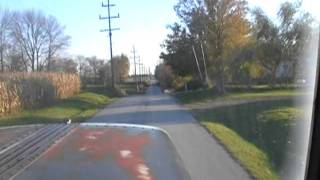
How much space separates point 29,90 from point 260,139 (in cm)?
2387

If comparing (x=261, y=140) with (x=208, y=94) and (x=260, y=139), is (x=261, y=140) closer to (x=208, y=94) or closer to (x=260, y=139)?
(x=260, y=139)

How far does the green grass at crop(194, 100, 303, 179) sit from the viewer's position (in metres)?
12.1

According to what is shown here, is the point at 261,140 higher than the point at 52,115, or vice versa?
the point at 261,140

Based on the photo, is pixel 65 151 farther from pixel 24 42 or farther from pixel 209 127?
pixel 24 42

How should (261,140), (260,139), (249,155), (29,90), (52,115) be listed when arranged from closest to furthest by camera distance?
(249,155) < (261,140) < (260,139) < (52,115) < (29,90)

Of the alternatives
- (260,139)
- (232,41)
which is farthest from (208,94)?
(260,139)

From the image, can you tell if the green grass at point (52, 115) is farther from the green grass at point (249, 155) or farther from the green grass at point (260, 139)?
the green grass at point (249, 155)

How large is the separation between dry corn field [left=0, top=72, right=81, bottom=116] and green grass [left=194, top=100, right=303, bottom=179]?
473 inches

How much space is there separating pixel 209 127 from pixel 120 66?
9845cm

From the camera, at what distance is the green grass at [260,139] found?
1206cm

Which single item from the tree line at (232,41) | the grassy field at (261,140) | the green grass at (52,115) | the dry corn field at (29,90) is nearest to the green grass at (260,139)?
the grassy field at (261,140)

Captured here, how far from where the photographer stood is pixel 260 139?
17.6 m

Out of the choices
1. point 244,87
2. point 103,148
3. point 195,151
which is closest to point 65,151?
point 103,148

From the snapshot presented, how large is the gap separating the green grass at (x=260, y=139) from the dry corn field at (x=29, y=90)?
12009 millimetres
